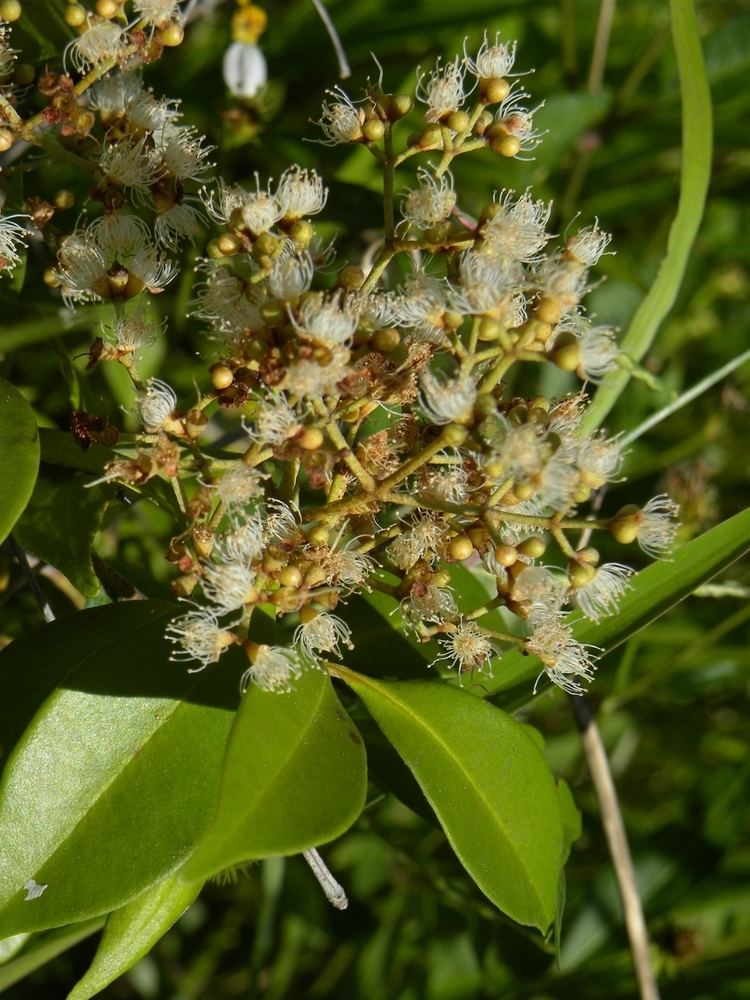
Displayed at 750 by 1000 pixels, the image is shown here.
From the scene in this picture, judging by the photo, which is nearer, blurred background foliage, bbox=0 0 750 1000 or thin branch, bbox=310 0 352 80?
thin branch, bbox=310 0 352 80

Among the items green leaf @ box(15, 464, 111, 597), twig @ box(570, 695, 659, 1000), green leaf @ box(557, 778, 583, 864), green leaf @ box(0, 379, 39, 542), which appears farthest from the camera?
twig @ box(570, 695, 659, 1000)

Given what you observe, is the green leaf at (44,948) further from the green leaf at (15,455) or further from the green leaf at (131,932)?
the green leaf at (15,455)

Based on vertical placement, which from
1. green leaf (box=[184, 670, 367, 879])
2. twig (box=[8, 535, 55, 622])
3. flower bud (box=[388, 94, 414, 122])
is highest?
flower bud (box=[388, 94, 414, 122])

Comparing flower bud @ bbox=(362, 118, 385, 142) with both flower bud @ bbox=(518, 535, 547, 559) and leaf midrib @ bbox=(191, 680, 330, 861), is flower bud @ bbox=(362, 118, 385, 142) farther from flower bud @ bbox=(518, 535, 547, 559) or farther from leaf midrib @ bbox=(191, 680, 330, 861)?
leaf midrib @ bbox=(191, 680, 330, 861)

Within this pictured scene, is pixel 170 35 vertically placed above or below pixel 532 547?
above

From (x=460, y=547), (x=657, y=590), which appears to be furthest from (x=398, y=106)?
(x=657, y=590)

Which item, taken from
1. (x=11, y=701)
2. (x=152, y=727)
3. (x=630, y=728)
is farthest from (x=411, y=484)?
(x=630, y=728)

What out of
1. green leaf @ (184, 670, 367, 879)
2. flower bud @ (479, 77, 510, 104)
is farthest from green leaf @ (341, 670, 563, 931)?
flower bud @ (479, 77, 510, 104)

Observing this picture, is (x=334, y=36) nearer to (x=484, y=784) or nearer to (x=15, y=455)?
(x=15, y=455)
